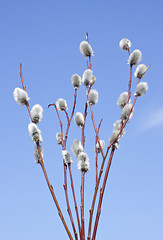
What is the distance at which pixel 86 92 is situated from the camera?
119 centimetres

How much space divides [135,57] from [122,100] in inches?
5.7

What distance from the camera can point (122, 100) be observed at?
1150 mm

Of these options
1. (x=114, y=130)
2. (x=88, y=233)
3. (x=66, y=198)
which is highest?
(x=114, y=130)

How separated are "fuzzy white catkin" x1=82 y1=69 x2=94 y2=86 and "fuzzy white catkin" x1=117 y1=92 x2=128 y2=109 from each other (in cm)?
11

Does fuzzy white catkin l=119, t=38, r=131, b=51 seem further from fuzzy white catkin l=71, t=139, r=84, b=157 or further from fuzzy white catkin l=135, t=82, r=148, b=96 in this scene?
fuzzy white catkin l=71, t=139, r=84, b=157

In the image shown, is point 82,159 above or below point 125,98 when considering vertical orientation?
below

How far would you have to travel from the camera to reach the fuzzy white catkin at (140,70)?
1136 millimetres

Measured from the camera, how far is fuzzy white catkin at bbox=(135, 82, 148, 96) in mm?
1120

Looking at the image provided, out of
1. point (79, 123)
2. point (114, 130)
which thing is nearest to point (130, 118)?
point (114, 130)

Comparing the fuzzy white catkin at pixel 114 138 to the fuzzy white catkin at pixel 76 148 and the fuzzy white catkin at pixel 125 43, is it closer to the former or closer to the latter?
the fuzzy white catkin at pixel 76 148

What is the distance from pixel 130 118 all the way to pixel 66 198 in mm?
315

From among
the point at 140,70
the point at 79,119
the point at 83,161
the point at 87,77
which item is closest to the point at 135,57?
the point at 140,70

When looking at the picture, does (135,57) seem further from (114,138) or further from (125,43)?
(114,138)

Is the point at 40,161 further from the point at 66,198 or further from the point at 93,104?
the point at 93,104
